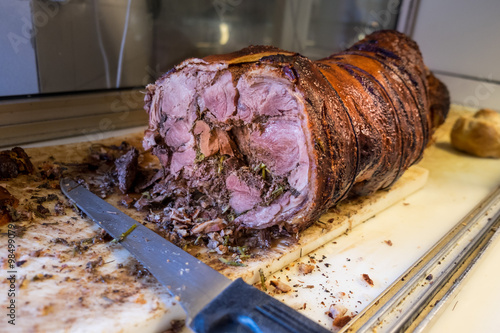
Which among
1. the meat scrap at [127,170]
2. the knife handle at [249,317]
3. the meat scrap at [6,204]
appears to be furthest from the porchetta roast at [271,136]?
the meat scrap at [6,204]

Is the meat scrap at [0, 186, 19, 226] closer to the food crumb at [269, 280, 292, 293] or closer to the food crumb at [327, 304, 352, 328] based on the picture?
the food crumb at [269, 280, 292, 293]

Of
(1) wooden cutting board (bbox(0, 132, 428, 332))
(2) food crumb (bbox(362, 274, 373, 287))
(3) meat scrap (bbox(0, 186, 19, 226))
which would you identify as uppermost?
(3) meat scrap (bbox(0, 186, 19, 226))

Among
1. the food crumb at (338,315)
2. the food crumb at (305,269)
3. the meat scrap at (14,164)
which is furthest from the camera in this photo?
the meat scrap at (14,164)

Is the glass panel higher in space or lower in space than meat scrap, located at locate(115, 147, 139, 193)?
higher

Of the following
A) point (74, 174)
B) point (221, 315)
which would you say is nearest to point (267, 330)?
point (221, 315)

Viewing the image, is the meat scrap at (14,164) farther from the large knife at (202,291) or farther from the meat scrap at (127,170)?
the large knife at (202,291)

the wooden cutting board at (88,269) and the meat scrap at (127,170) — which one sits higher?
the meat scrap at (127,170)

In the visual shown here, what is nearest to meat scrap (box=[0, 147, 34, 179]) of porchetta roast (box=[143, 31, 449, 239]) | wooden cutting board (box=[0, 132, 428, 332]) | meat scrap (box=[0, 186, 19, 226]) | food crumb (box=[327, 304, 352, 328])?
wooden cutting board (box=[0, 132, 428, 332])
